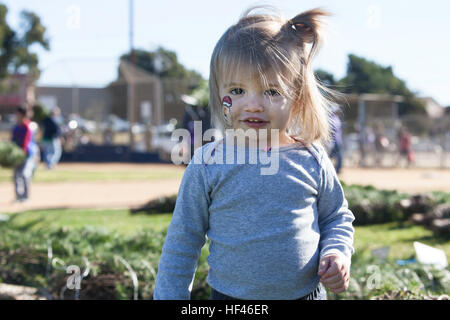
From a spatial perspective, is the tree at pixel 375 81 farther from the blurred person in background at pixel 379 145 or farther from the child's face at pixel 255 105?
the child's face at pixel 255 105

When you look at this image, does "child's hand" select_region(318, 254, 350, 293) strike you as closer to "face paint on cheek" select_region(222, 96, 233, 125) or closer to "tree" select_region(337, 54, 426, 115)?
"face paint on cheek" select_region(222, 96, 233, 125)

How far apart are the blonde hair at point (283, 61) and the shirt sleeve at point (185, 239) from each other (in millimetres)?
244

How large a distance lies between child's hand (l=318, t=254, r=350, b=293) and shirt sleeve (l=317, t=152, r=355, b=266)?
8 cm

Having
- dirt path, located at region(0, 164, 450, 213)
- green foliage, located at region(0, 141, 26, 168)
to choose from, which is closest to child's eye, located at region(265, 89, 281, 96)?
dirt path, located at region(0, 164, 450, 213)

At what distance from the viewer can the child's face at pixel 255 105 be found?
162 centimetres

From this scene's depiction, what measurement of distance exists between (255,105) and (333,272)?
58 centimetres

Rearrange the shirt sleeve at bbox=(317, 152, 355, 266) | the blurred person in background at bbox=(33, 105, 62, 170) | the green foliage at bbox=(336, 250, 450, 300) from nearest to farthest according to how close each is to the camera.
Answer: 1. the shirt sleeve at bbox=(317, 152, 355, 266)
2. the green foliage at bbox=(336, 250, 450, 300)
3. the blurred person in background at bbox=(33, 105, 62, 170)

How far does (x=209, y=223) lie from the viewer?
5.59 feet

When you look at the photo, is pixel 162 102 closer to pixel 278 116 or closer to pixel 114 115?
pixel 114 115

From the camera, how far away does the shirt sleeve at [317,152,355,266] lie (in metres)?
1.70

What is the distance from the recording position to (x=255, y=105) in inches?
63.2
